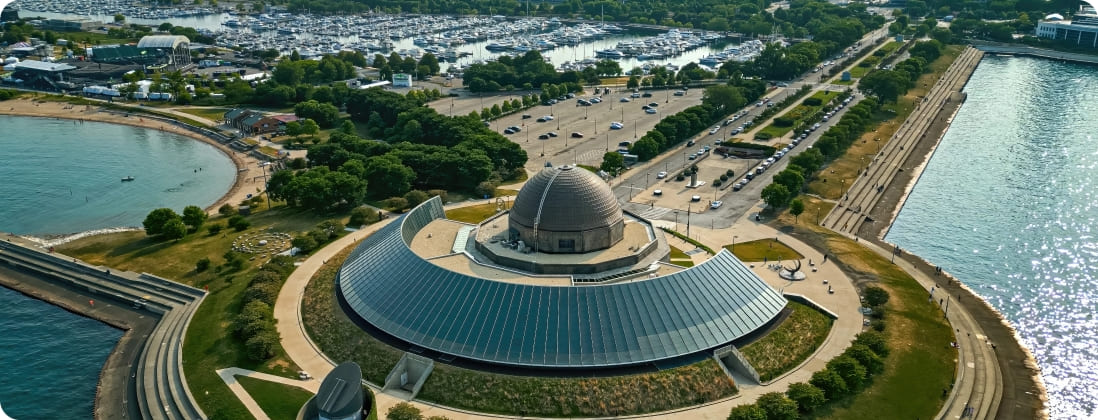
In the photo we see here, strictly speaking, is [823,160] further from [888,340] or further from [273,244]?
[273,244]

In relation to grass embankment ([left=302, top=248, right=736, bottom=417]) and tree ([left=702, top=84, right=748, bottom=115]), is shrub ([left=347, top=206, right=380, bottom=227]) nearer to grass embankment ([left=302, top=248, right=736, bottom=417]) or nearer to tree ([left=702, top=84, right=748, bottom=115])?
grass embankment ([left=302, top=248, right=736, bottom=417])

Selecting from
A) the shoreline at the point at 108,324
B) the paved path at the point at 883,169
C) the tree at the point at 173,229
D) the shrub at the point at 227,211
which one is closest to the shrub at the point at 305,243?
the tree at the point at 173,229

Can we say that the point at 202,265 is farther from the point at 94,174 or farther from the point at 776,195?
the point at 776,195

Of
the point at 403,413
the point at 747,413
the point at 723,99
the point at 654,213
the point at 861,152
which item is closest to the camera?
the point at 747,413

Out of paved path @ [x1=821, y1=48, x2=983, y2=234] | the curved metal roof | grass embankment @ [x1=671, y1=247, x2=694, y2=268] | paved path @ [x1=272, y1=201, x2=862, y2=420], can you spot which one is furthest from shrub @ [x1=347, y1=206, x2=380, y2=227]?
paved path @ [x1=821, y1=48, x2=983, y2=234]

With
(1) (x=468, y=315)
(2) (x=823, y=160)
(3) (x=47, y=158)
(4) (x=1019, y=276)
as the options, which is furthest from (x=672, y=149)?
(3) (x=47, y=158)

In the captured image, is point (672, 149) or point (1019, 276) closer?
point (1019, 276)

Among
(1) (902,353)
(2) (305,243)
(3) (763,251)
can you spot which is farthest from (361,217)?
(1) (902,353)
